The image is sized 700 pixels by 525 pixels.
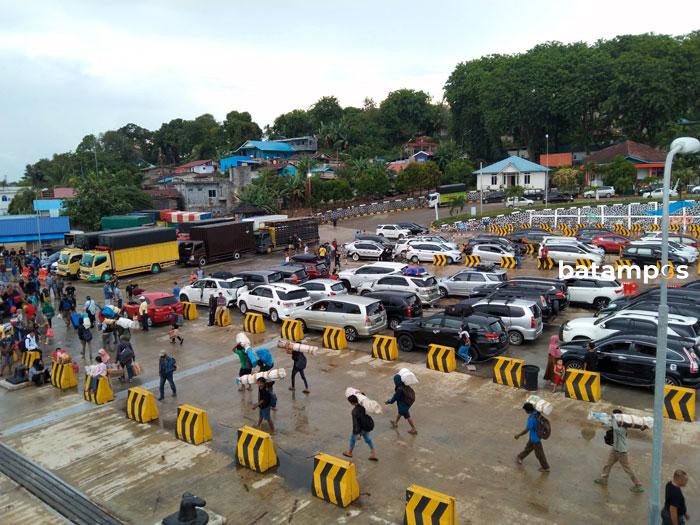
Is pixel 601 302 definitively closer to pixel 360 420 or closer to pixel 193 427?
pixel 360 420

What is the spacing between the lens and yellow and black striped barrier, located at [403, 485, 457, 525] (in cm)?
868

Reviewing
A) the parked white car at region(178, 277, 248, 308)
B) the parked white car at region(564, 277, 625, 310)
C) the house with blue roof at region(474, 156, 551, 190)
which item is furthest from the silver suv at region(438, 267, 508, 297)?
the house with blue roof at region(474, 156, 551, 190)

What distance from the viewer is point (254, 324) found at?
21.5 m

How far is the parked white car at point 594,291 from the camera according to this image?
2247 cm

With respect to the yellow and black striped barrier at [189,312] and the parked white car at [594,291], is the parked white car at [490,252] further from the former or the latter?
the yellow and black striped barrier at [189,312]

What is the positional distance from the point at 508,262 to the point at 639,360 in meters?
18.7

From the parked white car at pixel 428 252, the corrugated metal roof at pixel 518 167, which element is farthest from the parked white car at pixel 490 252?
the corrugated metal roof at pixel 518 167

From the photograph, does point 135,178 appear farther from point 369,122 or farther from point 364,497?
point 364,497

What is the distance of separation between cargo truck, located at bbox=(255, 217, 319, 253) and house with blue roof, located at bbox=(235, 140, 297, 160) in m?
53.3

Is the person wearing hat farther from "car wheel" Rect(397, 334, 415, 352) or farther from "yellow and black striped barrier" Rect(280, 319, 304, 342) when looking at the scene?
"car wheel" Rect(397, 334, 415, 352)

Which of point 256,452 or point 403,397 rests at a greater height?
point 403,397

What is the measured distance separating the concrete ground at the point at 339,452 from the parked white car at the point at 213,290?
7739 millimetres

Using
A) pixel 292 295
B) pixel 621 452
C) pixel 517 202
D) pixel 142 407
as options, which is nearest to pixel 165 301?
pixel 292 295

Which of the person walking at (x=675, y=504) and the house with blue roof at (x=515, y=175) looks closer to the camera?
the person walking at (x=675, y=504)
